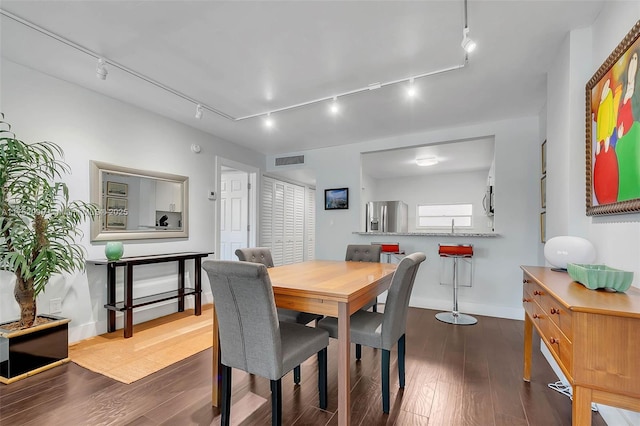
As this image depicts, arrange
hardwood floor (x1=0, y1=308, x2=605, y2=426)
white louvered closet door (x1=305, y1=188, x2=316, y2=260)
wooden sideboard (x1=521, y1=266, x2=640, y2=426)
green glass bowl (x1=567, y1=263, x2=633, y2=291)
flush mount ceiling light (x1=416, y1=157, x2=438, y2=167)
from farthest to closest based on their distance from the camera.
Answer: white louvered closet door (x1=305, y1=188, x2=316, y2=260) < flush mount ceiling light (x1=416, y1=157, x2=438, y2=167) < hardwood floor (x1=0, y1=308, x2=605, y2=426) < green glass bowl (x1=567, y1=263, x2=633, y2=291) < wooden sideboard (x1=521, y1=266, x2=640, y2=426)

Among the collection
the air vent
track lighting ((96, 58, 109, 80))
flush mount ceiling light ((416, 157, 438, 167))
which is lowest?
the air vent

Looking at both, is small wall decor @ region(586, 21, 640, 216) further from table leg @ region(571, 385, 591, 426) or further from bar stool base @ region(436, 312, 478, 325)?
bar stool base @ region(436, 312, 478, 325)

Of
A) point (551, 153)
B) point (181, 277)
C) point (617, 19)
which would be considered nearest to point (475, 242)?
point (551, 153)

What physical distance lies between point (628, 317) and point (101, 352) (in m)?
3.49

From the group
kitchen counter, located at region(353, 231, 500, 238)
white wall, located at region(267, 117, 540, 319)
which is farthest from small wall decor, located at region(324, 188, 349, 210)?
white wall, located at region(267, 117, 540, 319)

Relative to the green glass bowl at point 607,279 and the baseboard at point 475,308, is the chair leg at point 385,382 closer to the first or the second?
the green glass bowl at point 607,279

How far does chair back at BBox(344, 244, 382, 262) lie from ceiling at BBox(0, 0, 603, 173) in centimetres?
157

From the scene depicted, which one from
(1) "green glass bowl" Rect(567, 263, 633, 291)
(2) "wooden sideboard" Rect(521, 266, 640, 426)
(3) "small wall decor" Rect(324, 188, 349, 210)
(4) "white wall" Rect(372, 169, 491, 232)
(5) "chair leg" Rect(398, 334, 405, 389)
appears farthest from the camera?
(4) "white wall" Rect(372, 169, 491, 232)

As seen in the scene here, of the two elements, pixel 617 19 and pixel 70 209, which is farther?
pixel 70 209

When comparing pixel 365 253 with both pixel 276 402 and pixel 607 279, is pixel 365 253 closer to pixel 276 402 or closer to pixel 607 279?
pixel 276 402

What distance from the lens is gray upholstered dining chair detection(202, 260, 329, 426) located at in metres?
1.41

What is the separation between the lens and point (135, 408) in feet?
5.92

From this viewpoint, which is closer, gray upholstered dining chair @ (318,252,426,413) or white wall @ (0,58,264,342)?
gray upholstered dining chair @ (318,252,426,413)

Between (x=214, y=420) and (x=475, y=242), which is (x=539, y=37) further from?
(x=214, y=420)
